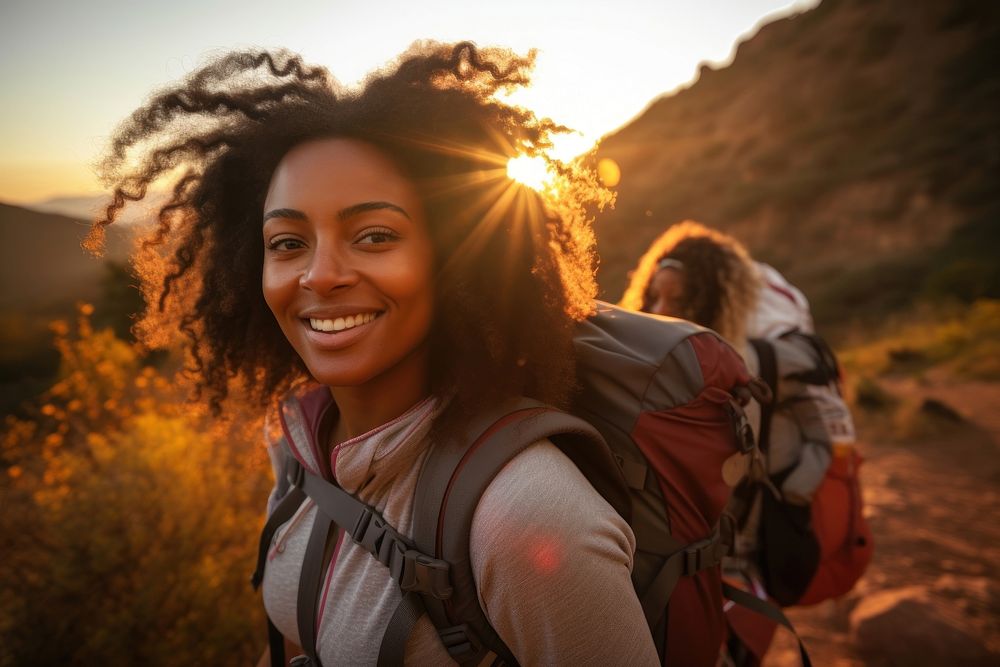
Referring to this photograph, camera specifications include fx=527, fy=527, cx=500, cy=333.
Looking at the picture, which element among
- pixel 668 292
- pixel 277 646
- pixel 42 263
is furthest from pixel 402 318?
pixel 42 263

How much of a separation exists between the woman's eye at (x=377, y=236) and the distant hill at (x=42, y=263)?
8.54m

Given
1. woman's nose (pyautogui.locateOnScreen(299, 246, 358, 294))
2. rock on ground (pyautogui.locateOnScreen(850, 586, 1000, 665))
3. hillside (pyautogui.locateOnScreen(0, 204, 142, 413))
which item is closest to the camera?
woman's nose (pyautogui.locateOnScreen(299, 246, 358, 294))

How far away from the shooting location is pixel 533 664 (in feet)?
3.26

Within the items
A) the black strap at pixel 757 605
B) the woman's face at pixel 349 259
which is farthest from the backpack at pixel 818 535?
the woman's face at pixel 349 259

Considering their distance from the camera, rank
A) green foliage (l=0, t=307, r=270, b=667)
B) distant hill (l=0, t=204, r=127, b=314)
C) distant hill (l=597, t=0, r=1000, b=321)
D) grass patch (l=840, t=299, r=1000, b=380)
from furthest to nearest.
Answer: distant hill (l=597, t=0, r=1000, b=321) < distant hill (l=0, t=204, r=127, b=314) < grass patch (l=840, t=299, r=1000, b=380) < green foliage (l=0, t=307, r=270, b=667)

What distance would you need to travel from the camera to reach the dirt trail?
3339mm

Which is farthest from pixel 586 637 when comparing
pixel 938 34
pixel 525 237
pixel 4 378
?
pixel 938 34

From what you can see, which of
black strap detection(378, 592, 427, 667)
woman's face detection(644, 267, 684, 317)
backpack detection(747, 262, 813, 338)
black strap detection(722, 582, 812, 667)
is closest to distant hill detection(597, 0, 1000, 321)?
backpack detection(747, 262, 813, 338)

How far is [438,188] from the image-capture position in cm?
132

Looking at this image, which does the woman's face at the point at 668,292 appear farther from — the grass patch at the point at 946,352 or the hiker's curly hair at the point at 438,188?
the grass patch at the point at 946,352

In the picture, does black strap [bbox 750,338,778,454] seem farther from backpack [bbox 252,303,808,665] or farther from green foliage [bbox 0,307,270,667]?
green foliage [bbox 0,307,270,667]

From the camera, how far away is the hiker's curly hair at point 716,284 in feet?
8.56

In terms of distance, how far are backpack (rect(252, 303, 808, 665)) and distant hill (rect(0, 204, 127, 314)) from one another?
29.0 ft

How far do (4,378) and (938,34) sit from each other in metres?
46.3
